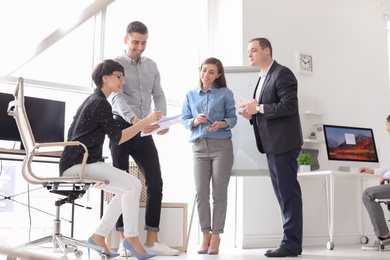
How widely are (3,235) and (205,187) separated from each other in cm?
170

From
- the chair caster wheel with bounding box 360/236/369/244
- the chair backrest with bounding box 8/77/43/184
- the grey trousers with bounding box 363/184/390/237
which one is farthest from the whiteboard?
the chair backrest with bounding box 8/77/43/184

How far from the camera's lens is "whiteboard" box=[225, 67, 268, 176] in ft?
12.8

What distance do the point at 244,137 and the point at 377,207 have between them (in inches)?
53.2

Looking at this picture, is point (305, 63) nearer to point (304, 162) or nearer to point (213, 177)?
point (304, 162)

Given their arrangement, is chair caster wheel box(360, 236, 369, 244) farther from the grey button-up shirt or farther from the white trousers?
the white trousers

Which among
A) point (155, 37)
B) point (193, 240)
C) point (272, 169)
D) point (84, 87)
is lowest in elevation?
point (193, 240)

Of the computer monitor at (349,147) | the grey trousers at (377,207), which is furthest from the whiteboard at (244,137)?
the grey trousers at (377,207)

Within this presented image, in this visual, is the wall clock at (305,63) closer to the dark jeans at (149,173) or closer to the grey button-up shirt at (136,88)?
the grey button-up shirt at (136,88)

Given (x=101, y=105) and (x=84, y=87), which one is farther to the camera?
(x=84, y=87)

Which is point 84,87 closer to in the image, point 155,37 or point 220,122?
point 155,37

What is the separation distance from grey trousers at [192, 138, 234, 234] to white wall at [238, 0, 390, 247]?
2.81 feet

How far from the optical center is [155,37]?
4527 mm

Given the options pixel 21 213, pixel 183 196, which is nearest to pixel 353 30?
pixel 183 196

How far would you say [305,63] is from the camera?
4738 mm
